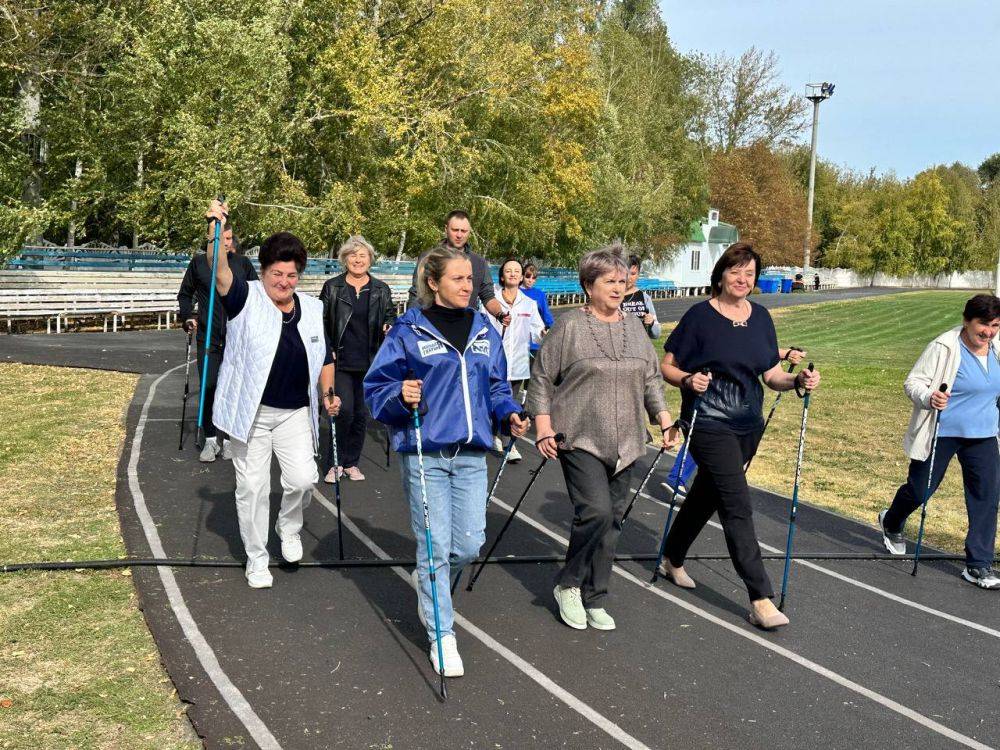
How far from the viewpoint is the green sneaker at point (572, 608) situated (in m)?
5.87

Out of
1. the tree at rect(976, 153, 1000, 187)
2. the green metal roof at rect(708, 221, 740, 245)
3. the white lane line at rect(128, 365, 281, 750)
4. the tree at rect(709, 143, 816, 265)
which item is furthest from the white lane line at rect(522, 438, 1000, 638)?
the tree at rect(976, 153, 1000, 187)

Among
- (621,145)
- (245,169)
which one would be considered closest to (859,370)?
(245,169)

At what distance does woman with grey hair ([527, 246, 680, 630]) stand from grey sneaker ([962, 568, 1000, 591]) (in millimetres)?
2976

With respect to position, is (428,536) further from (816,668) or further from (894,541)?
(894,541)

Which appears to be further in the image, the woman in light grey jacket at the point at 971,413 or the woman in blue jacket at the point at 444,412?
the woman in light grey jacket at the point at 971,413

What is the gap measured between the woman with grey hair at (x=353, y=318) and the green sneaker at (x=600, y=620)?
3.83 m

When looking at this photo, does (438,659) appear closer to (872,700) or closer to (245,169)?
(872,700)

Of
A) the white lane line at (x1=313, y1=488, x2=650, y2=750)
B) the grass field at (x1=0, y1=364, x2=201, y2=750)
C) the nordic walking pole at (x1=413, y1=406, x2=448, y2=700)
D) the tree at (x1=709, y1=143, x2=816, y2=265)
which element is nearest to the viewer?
the grass field at (x1=0, y1=364, x2=201, y2=750)

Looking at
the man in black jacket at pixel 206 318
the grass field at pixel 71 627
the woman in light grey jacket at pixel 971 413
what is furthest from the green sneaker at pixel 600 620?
the man in black jacket at pixel 206 318

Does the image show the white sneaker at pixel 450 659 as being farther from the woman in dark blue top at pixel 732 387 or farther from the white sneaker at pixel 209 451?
the white sneaker at pixel 209 451

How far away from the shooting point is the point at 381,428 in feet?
41.0

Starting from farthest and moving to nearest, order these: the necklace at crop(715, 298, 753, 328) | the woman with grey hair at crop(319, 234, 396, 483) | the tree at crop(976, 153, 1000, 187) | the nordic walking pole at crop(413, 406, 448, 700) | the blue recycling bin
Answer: the tree at crop(976, 153, 1000, 187) → the blue recycling bin → the woman with grey hair at crop(319, 234, 396, 483) → the necklace at crop(715, 298, 753, 328) → the nordic walking pole at crop(413, 406, 448, 700)

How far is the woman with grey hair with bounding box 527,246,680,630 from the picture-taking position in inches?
224

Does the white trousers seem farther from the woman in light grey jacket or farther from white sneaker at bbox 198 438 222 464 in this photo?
the woman in light grey jacket
